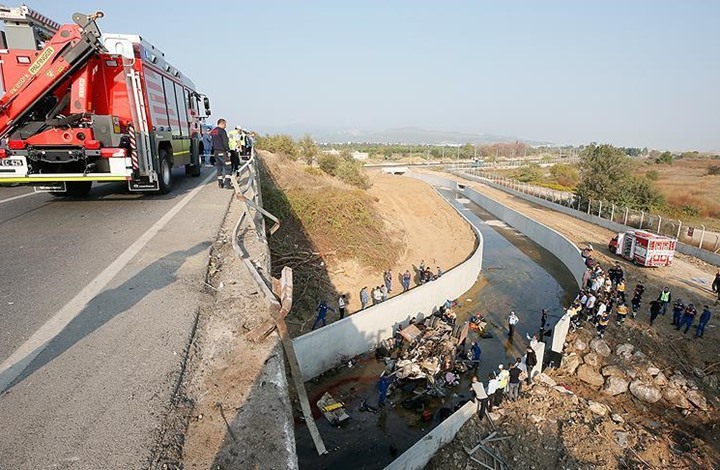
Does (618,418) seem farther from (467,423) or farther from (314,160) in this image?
(314,160)

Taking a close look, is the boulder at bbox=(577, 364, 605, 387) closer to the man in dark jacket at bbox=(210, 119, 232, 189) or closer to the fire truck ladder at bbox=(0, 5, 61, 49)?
the man in dark jacket at bbox=(210, 119, 232, 189)

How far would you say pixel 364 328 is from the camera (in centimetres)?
1391

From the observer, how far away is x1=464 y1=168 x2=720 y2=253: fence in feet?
72.1

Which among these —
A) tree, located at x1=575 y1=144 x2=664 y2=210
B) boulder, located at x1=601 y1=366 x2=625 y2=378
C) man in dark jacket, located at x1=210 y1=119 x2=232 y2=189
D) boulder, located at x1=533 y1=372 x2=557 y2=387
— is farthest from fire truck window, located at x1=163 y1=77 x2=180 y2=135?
tree, located at x1=575 y1=144 x2=664 y2=210

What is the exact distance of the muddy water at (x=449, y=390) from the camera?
9.99m

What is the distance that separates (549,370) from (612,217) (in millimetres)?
20531

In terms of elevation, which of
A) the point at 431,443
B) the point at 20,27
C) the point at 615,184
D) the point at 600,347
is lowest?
the point at 600,347

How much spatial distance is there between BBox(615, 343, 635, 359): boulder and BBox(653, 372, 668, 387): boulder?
→ 1097mm

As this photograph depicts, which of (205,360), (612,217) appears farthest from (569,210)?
(205,360)

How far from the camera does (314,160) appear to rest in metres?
47.0

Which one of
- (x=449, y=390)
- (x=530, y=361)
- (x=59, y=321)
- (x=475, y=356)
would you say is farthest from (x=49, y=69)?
(x=530, y=361)

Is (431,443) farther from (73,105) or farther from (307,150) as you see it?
(307,150)

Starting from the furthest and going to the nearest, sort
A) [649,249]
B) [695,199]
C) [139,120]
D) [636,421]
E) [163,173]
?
[695,199]
[649,249]
[163,173]
[636,421]
[139,120]

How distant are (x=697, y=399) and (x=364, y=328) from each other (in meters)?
9.56
